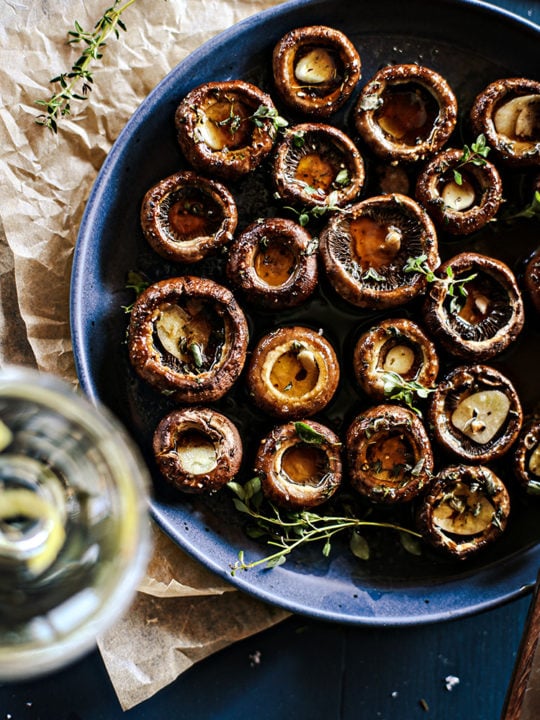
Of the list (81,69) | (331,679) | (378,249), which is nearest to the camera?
(81,69)

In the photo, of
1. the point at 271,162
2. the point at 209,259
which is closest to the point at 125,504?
the point at 209,259

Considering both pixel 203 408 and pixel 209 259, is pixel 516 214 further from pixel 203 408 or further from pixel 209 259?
pixel 203 408

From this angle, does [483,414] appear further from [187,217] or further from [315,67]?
[315,67]

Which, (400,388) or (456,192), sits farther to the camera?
(456,192)

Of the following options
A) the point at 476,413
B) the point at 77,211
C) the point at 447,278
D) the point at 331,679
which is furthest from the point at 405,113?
the point at 331,679

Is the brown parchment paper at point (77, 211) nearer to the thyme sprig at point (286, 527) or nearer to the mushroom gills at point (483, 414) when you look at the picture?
the thyme sprig at point (286, 527)
